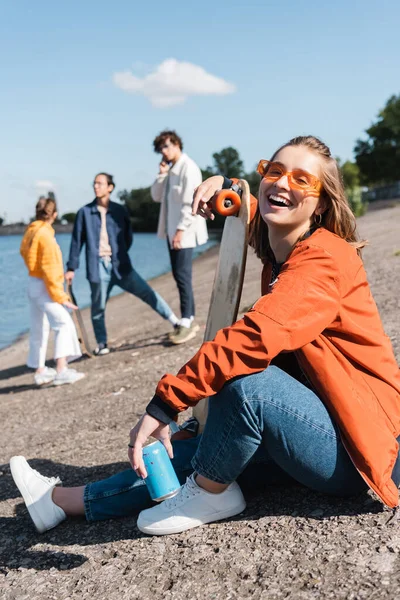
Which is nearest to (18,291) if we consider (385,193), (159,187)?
(159,187)

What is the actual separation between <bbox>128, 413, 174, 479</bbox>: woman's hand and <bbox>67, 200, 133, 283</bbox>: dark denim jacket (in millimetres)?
5428

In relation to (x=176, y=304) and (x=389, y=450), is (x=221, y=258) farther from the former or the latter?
(x=176, y=304)

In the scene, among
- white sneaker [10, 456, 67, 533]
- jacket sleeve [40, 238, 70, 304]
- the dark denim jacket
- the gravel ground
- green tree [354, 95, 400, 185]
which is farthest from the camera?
green tree [354, 95, 400, 185]

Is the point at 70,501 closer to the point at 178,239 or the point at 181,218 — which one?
the point at 178,239

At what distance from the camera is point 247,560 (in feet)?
8.09

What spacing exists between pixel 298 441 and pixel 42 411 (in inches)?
157

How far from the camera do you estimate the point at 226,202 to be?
327cm

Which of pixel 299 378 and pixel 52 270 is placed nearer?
pixel 299 378

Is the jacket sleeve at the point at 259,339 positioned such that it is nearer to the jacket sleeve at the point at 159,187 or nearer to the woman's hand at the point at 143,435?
the woman's hand at the point at 143,435

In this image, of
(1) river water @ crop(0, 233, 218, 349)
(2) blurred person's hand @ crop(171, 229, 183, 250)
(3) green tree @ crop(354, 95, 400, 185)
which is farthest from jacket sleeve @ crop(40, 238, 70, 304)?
(3) green tree @ crop(354, 95, 400, 185)

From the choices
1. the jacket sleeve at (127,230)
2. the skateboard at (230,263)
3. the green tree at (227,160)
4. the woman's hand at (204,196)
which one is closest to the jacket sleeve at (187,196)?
the jacket sleeve at (127,230)

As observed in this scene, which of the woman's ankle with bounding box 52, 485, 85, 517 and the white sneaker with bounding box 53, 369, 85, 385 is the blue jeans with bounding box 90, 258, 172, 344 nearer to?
the white sneaker with bounding box 53, 369, 85, 385

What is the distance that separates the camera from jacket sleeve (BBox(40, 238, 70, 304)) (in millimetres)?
6863

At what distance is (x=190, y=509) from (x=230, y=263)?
1284 mm
